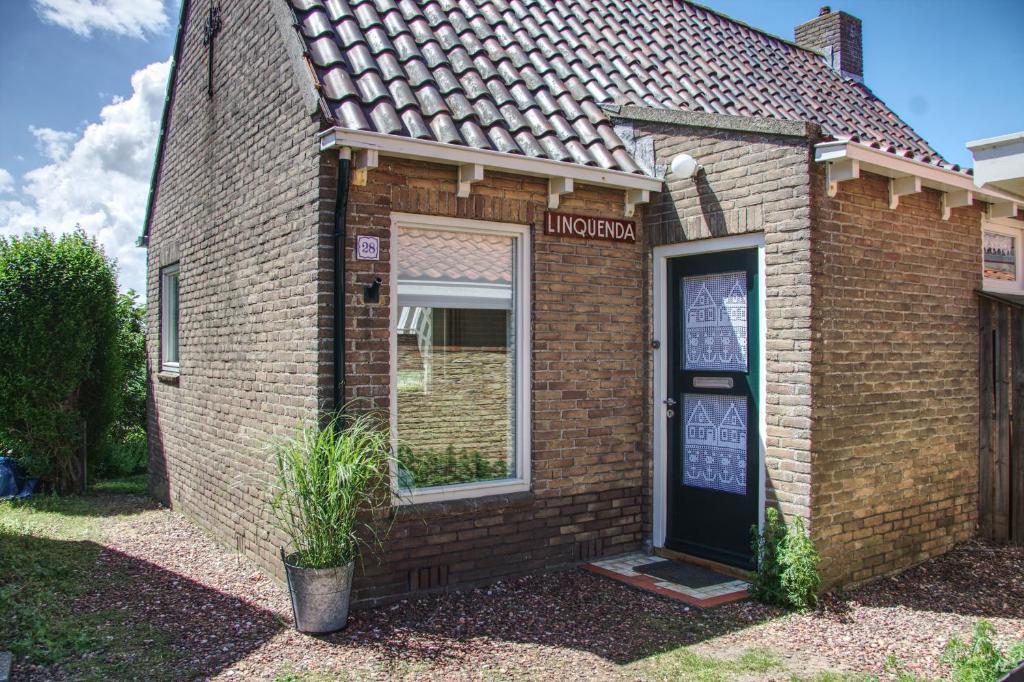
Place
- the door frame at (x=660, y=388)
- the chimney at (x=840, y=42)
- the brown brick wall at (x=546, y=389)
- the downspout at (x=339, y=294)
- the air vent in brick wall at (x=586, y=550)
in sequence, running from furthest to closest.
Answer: the chimney at (x=840, y=42) → the door frame at (x=660, y=388) → the air vent in brick wall at (x=586, y=550) → the brown brick wall at (x=546, y=389) → the downspout at (x=339, y=294)

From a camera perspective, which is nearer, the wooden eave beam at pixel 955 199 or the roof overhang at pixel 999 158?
the roof overhang at pixel 999 158

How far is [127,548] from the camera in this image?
7.48 m

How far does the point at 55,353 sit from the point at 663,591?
8.42 meters

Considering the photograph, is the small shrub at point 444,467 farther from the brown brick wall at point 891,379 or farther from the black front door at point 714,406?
the brown brick wall at point 891,379

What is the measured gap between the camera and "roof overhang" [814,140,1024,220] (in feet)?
18.7

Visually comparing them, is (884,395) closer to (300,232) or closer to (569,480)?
(569,480)

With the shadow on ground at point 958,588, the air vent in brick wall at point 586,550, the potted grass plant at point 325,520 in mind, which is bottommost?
the shadow on ground at point 958,588

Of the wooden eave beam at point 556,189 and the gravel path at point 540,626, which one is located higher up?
the wooden eave beam at point 556,189

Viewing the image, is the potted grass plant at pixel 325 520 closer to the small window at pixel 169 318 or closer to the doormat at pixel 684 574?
the doormat at pixel 684 574

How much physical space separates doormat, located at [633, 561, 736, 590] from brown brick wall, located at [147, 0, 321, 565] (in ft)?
10.1

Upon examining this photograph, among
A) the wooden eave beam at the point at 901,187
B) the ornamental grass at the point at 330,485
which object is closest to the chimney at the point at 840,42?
the wooden eave beam at the point at 901,187

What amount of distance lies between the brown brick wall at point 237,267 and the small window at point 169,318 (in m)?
0.19

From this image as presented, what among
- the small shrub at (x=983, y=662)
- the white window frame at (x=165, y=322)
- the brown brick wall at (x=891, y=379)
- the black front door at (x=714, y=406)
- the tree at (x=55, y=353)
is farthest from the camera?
the tree at (x=55, y=353)

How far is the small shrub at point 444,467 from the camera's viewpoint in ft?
19.4
